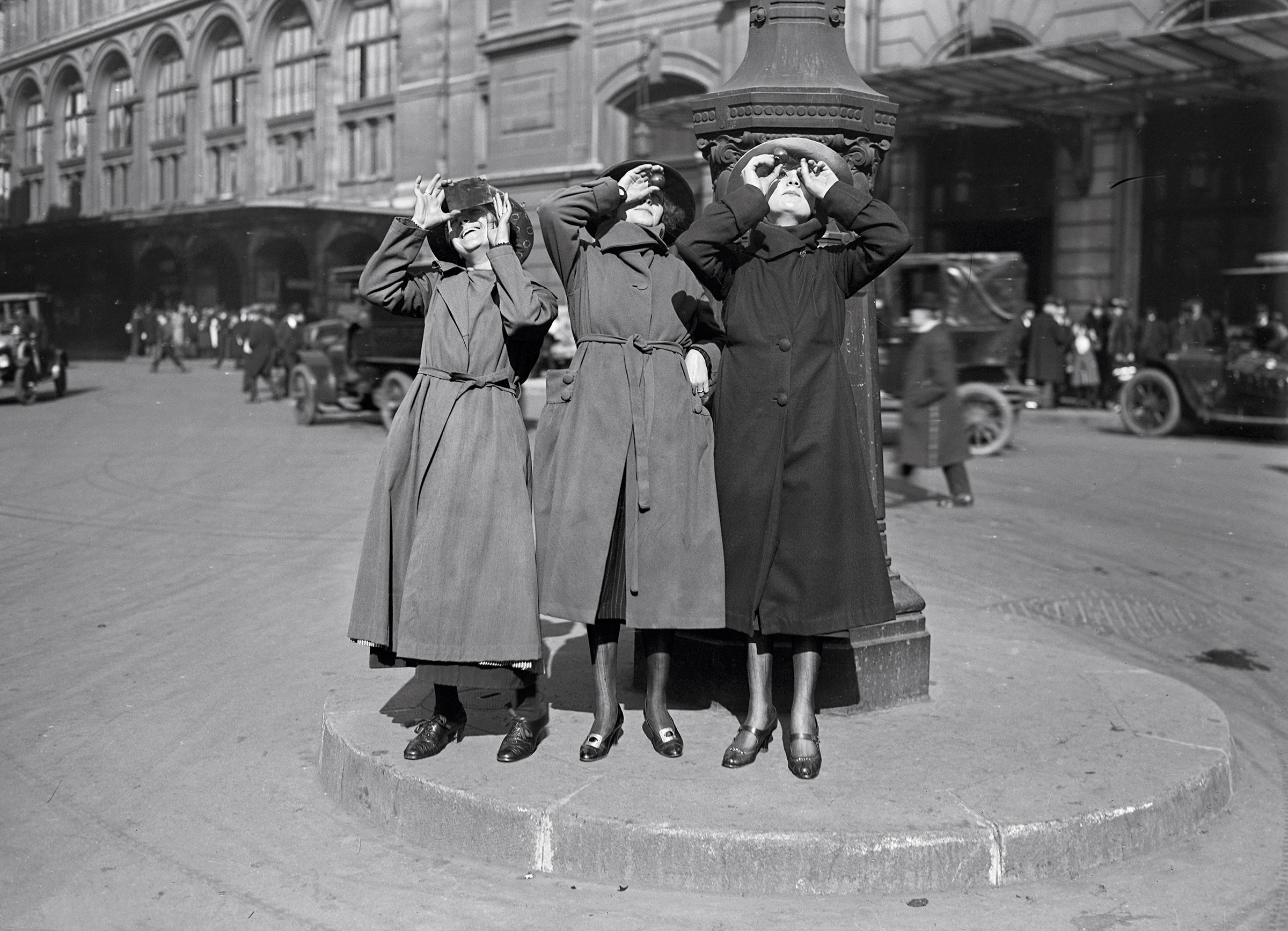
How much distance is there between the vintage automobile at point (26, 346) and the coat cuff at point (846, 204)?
14.5m

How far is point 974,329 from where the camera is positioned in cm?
1560

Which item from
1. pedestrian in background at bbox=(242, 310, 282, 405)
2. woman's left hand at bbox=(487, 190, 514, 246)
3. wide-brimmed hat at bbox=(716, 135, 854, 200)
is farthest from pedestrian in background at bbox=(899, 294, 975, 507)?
pedestrian in background at bbox=(242, 310, 282, 405)

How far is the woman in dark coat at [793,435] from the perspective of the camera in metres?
3.98

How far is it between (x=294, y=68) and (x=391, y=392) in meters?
15.5

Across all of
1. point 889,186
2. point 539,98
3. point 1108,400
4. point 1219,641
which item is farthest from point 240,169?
point 1219,641

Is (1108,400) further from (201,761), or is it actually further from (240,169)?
(201,761)

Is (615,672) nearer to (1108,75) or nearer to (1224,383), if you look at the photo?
(1224,383)

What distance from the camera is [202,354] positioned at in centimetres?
2614

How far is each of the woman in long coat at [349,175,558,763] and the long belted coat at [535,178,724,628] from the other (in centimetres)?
13

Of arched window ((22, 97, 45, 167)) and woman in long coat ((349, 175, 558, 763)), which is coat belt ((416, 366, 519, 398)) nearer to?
woman in long coat ((349, 175, 558, 763))

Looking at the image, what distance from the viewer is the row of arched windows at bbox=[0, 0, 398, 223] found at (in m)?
14.6

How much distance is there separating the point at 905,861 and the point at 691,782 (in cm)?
69

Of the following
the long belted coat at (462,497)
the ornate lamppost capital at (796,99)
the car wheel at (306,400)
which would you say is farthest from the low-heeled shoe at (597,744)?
the car wheel at (306,400)

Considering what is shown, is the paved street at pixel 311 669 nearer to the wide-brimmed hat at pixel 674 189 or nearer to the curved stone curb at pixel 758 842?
the curved stone curb at pixel 758 842
